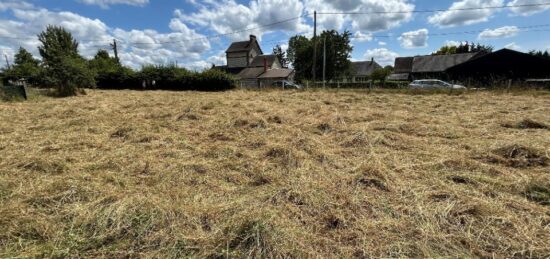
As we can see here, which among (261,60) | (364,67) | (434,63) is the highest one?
(261,60)

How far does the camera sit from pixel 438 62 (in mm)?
33094

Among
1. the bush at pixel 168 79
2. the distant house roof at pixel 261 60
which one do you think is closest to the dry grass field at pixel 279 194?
the bush at pixel 168 79

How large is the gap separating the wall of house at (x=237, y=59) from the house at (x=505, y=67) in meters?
27.4

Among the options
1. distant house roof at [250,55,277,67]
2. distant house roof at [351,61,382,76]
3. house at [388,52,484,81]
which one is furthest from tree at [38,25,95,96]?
distant house roof at [351,61,382,76]

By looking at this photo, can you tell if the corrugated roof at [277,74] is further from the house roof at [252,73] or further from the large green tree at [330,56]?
the large green tree at [330,56]

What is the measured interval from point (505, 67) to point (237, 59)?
104 feet

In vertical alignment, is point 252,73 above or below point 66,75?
above

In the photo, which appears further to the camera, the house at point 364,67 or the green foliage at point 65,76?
the house at point 364,67

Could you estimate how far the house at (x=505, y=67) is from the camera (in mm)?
18750

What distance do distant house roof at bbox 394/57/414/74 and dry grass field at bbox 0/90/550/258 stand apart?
3999cm

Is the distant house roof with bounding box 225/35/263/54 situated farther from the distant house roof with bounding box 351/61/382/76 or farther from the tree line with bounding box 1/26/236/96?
the tree line with bounding box 1/26/236/96

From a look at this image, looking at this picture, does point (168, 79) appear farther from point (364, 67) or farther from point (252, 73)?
point (364, 67)

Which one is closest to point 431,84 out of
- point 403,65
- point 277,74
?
point 277,74

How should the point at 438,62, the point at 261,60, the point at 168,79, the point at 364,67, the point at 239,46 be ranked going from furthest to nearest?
1. the point at 364,67
2. the point at 239,46
3. the point at 261,60
4. the point at 438,62
5. the point at 168,79
